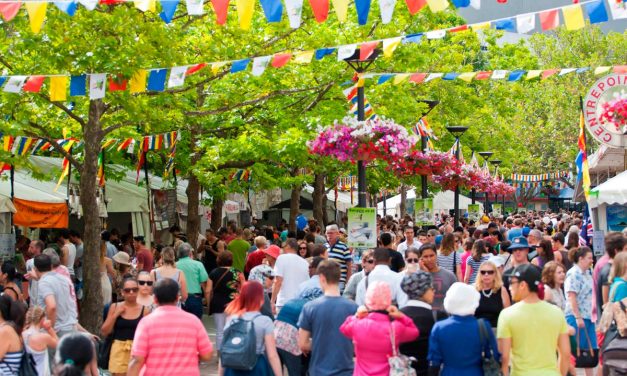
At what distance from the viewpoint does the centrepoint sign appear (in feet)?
57.9

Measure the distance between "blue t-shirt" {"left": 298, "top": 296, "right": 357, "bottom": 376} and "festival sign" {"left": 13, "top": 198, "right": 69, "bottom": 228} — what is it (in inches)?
438

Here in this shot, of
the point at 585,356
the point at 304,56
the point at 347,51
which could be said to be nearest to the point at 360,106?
the point at 304,56

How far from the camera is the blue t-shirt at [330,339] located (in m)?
8.54

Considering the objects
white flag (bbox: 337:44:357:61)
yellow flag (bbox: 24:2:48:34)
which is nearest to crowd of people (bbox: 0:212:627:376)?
yellow flag (bbox: 24:2:48:34)

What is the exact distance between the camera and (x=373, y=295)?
8023 millimetres

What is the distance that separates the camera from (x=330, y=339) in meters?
8.54

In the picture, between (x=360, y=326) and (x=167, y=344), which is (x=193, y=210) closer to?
(x=167, y=344)

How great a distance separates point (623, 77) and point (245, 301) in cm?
1082

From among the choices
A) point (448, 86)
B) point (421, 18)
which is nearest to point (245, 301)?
point (421, 18)

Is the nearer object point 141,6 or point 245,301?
point 245,301

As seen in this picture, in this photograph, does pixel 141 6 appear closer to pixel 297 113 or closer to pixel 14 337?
pixel 14 337

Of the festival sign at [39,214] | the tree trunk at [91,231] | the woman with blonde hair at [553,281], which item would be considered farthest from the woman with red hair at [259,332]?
the festival sign at [39,214]

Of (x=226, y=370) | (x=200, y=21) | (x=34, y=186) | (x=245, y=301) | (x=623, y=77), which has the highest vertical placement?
(x=200, y=21)

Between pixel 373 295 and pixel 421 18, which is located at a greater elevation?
pixel 421 18
